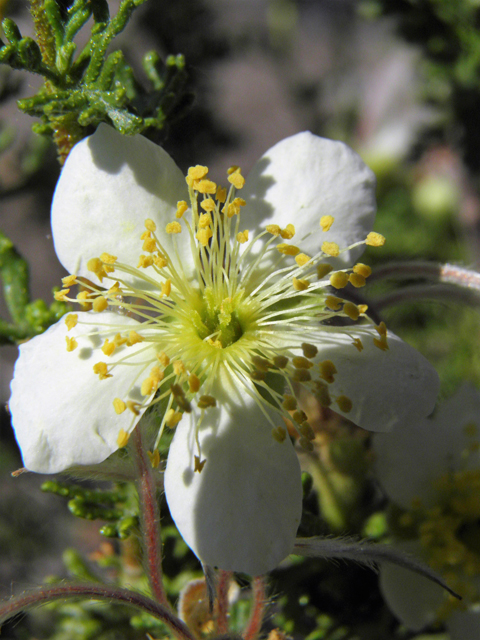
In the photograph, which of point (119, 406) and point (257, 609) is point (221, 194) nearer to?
point (119, 406)

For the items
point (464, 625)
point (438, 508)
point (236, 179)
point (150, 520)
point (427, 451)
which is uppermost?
point (236, 179)

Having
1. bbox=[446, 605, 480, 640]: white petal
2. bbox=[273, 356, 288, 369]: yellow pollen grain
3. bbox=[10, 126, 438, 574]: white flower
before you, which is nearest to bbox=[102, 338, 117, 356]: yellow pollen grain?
bbox=[10, 126, 438, 574]: white flower

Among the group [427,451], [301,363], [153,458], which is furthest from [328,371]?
[427,451]

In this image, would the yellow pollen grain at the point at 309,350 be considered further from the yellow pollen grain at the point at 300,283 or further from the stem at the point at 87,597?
the stem at the point at 87,597

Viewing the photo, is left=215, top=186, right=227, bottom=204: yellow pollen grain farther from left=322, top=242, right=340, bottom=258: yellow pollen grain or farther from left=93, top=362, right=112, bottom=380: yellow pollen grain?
left=93, top=362, right=112, bottom=380: yellow pollen grain

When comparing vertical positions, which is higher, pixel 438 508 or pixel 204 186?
pixel 204 186

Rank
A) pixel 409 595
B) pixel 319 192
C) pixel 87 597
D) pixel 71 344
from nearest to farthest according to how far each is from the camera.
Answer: pixel 87 597
pixel 71 344
pixel 319 192
pixel 409 595

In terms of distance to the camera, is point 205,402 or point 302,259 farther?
point 302,259

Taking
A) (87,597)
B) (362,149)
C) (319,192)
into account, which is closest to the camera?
(87,597)
